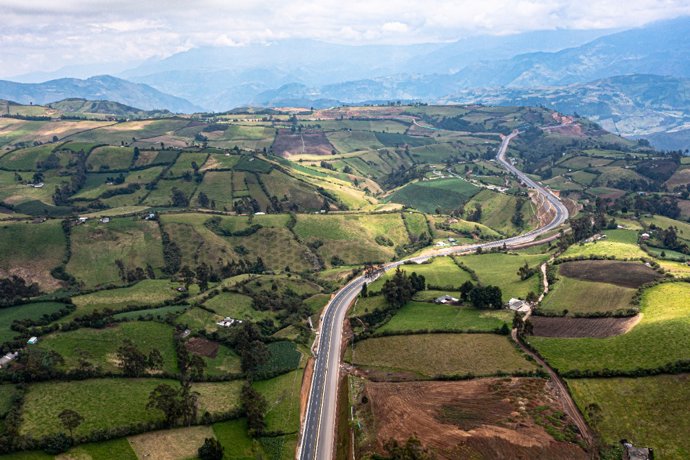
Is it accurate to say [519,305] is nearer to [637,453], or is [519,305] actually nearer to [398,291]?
[398,291]

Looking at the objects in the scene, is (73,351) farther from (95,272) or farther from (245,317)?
(95,272)

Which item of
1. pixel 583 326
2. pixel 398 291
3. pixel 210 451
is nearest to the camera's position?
pixel 210 451

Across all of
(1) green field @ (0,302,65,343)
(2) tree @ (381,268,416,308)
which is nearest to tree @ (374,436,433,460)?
(2) tree @ (381,268,416,308)

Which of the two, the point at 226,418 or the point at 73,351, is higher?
the point at 73,351

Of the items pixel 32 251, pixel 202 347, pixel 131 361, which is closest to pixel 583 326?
pixel 202 347

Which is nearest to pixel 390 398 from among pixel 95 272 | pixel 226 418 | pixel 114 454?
pixel 226 418

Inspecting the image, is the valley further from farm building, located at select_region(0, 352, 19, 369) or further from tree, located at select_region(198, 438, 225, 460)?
tree, located at select_region(198, 438, 225, 460)

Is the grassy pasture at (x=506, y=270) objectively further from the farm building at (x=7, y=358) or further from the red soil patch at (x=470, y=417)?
the farm building at (x=7, y=358)
